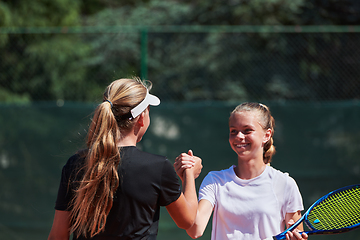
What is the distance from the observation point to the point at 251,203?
2156 millimetres

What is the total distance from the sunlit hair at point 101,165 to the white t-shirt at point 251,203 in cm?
71

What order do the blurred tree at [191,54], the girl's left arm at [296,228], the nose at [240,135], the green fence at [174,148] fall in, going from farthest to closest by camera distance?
the blurred tree at [191,54]
the green fence at [174,148]
the nose at [240,135]
the girl's left arm at [296,228]

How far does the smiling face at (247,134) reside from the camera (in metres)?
2.26

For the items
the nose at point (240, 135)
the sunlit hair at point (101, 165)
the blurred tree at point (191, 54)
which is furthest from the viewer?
the blurred tree at point (191, 54)

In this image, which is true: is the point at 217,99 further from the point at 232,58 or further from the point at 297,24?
the point at 297,24

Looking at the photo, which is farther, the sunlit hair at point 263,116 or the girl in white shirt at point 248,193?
the sunlit hair at point 263,116

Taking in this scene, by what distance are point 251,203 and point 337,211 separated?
0.49m

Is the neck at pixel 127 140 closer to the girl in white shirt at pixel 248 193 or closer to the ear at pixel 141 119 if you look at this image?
the ear at pixel 141 119

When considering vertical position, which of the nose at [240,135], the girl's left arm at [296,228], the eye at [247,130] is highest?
the eye at [247,130]

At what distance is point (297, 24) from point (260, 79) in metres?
2.35

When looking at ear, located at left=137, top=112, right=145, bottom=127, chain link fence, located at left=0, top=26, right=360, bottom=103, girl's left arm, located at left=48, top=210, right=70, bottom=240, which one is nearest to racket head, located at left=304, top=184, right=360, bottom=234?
ear, located at left=137, top=112, right=145, bottom=127

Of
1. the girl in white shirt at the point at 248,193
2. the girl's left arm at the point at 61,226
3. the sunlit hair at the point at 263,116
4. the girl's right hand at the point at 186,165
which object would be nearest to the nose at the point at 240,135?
the girl in white shirt at the point at 248,193

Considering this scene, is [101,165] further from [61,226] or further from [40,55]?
[40,55]

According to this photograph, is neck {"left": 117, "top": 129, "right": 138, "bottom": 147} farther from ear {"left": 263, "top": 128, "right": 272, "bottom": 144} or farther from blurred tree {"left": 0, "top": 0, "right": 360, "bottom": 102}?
blurred tree {"left": 0, "top": 0, "right": 360, "bottom": 102}
